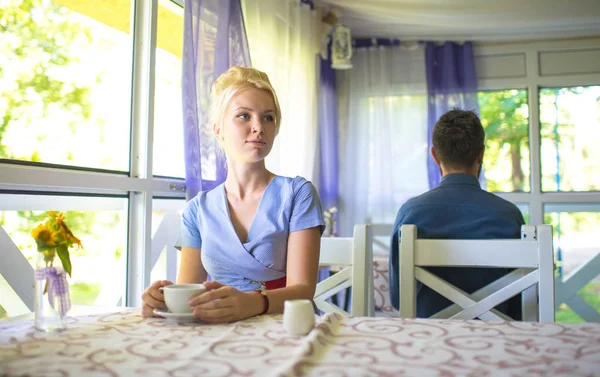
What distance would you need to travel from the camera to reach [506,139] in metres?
4.71

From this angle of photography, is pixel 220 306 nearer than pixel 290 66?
Yes

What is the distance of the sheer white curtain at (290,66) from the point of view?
3.04 metres

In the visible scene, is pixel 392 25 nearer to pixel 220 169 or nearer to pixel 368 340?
pixel 220 169

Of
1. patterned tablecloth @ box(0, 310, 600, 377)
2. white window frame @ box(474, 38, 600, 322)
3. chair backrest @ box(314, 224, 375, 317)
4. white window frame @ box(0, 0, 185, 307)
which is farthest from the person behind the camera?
white window frame @ box(474, 38, 600, 322)

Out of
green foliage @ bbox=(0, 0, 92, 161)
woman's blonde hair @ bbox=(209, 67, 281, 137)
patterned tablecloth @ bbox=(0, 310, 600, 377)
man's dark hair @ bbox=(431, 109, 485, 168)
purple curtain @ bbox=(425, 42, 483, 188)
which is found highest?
purple curtain @ bbox=(425, 42, 483, 188)

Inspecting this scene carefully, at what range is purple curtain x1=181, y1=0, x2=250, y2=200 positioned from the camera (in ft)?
7.39

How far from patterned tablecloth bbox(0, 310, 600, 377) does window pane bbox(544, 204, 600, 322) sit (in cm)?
392

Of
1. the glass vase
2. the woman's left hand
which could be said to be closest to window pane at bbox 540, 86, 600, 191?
the woman's left hand

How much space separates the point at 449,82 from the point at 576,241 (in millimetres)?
1642

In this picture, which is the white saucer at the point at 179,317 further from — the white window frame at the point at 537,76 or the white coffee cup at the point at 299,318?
the white window frame at the point at 537,76

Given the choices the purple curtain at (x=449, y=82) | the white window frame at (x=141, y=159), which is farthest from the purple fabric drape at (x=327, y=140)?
the white window frame at (x=141, y=159)

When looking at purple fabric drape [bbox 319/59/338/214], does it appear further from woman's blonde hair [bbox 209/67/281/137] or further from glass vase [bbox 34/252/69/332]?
glass vase [bbox 34/252/69/332]

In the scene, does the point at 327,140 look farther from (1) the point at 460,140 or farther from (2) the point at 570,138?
(1) the point at 460,140

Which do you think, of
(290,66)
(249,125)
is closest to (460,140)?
(249,125)
